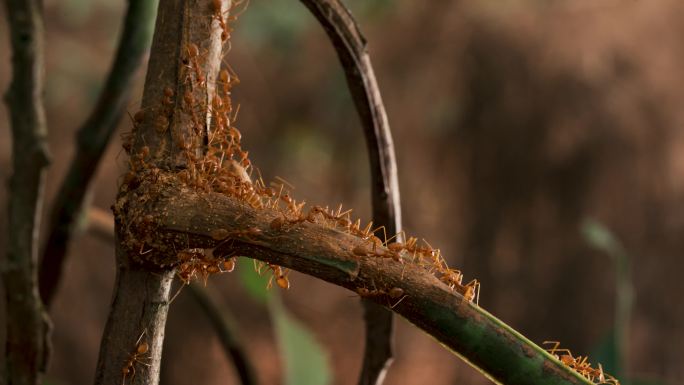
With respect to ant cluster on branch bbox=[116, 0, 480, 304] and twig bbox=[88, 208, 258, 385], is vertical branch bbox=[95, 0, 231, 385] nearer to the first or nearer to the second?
ant cluster on branch bbox=[116, 0, 480, 304]

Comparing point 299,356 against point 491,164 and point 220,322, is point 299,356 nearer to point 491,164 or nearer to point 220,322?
point 220,322

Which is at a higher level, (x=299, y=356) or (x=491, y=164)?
(x=491, y=164)

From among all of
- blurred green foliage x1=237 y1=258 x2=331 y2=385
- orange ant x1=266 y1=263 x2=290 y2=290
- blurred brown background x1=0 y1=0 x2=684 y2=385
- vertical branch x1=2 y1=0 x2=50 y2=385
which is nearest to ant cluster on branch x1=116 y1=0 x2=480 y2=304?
orange ant x1=266 y1=263 x2=290 y2=290

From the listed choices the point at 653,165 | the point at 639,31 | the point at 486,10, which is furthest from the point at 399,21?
the point at 653,165

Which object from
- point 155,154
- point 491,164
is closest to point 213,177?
point 155,154

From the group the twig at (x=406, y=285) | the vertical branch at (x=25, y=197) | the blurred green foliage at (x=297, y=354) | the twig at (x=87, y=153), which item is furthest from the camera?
the blurred green foliage at (x=297, y=354)

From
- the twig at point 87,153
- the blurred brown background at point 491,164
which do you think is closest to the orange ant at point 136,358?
the twig at point 87,153

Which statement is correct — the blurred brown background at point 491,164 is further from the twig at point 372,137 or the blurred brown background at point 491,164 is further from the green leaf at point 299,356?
the twig at point 372,137
